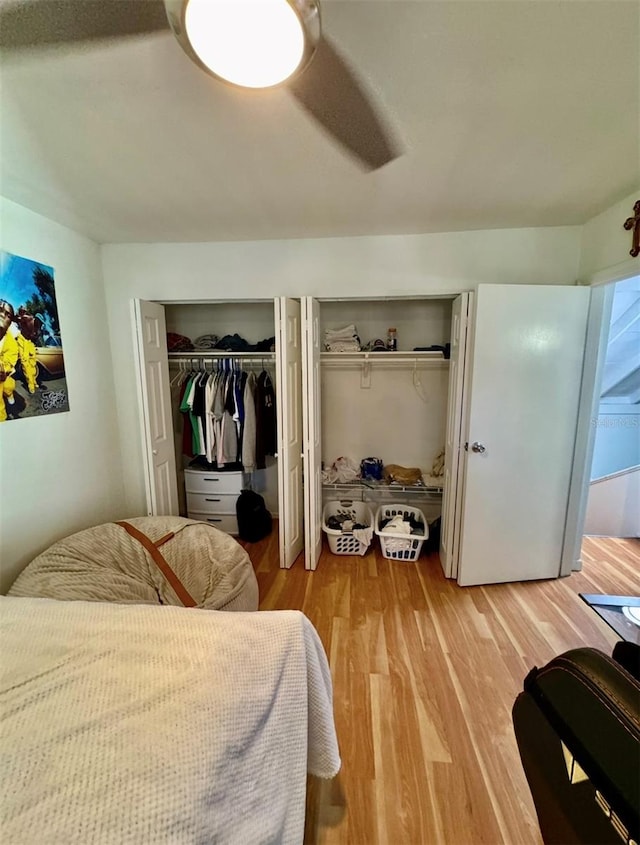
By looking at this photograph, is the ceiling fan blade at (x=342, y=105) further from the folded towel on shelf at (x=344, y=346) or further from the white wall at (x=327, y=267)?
the folded towel on shelf at (x=344, y=346)

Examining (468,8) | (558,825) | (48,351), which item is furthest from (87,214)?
(558,825)

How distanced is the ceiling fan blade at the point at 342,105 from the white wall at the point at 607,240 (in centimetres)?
141

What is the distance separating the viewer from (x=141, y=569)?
1.86 m

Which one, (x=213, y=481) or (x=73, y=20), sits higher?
(x=73, y=20)

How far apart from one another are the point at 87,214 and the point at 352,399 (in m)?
2.25

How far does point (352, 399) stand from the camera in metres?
2.95

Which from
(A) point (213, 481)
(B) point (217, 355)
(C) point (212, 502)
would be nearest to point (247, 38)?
(B) point (217, 355)

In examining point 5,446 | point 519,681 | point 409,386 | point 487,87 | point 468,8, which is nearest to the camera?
point 468,8

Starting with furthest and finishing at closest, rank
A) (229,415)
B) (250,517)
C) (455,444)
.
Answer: (250,517), (229,415), (455,444)

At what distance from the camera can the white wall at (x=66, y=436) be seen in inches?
69.9

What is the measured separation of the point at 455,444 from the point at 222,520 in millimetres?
2150

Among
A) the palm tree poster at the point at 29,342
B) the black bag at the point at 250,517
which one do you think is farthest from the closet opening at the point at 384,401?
the palm tree poster at the point at 29,342

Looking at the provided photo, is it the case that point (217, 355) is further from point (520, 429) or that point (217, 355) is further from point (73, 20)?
point (520, 429)

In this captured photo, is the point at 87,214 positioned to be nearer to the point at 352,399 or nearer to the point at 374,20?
the point at 374,20
